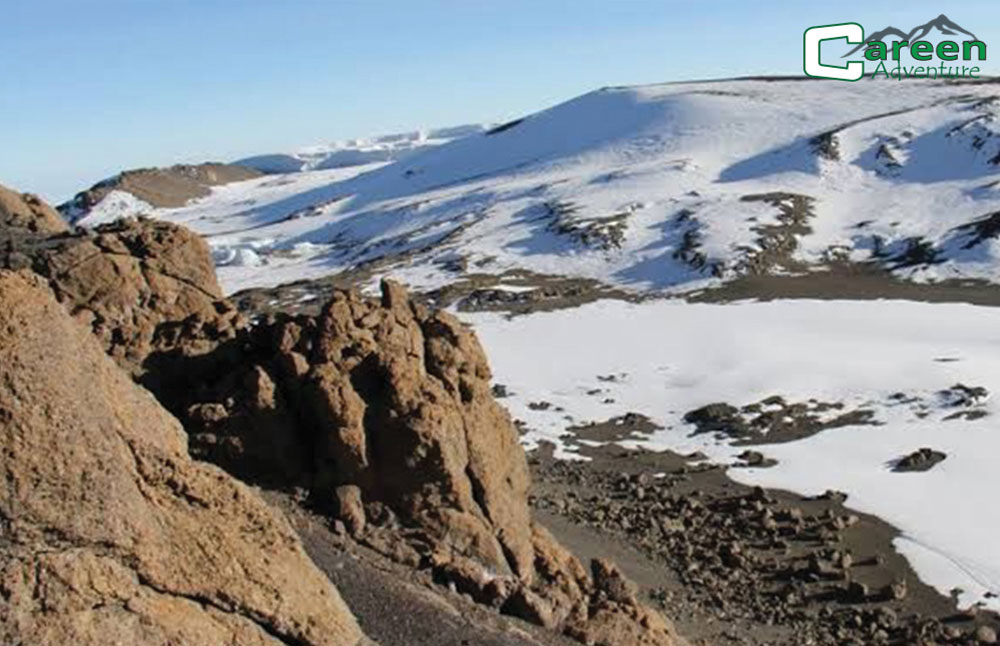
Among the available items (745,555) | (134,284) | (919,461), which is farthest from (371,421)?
(919,461)

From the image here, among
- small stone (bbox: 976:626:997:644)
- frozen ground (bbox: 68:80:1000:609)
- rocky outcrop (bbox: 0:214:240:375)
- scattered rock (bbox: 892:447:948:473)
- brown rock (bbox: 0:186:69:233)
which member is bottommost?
small stone (bbox: 976:626:997:644)

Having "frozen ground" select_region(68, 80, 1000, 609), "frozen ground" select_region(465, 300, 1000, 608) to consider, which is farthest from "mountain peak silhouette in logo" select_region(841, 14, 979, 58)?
"frozen ground" select_region(465, 300, 1000, 608)

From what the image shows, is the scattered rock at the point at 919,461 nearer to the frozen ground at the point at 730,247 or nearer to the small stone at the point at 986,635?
the frozen ground at the point at 730,247

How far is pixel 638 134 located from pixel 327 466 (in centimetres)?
12898

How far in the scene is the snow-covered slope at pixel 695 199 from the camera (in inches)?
3693

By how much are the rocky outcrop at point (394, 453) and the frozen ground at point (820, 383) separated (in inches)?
549

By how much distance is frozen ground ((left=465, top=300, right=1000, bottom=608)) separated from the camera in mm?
39906

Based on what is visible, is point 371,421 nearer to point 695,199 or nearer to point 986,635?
point 986,635

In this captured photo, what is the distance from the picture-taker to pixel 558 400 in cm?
5762

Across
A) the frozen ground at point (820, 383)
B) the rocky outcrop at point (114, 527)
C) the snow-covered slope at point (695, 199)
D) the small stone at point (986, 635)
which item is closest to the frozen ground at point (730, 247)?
the frozen ground at point (820, 383)

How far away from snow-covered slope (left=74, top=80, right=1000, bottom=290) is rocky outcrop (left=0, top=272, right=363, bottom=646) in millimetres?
73614

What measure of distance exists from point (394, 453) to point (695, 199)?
88.2m

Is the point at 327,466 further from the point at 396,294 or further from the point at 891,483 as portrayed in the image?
the point at 891,483

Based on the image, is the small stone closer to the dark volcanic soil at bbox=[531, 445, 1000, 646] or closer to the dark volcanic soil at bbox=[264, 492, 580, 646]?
the dark volcanic soil at bbox=[531, 445, 1000, 646]
